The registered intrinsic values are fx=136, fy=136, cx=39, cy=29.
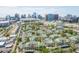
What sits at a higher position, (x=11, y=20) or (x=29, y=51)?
(x=11, y=20)

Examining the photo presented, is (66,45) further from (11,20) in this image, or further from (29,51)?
(11,20)

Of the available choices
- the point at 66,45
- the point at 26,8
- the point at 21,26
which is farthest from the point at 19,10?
the point at 66,45
